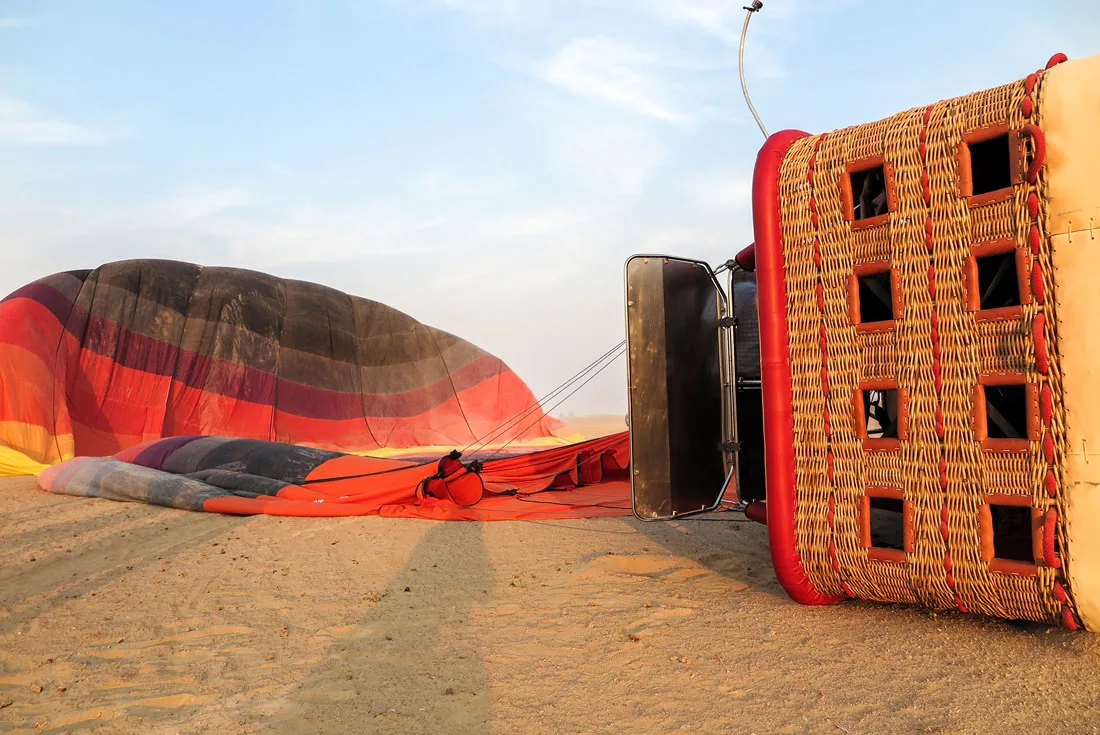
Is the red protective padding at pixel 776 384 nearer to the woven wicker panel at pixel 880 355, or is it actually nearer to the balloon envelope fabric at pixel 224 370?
the woven wicker panel at pixel 880 355

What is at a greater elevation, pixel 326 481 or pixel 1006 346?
pixel 1006 346

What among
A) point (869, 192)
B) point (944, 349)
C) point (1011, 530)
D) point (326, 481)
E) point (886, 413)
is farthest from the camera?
point (326, 481)

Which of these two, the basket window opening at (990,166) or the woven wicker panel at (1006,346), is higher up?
the basket window opening at (990,166)

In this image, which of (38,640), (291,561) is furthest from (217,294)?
(38,640)

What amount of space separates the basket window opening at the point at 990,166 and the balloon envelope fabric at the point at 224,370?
9.88 m

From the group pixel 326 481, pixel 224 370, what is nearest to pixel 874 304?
pixel 326 481

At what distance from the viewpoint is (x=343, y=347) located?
15070 millimetres

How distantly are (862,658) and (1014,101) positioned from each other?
6.13ft

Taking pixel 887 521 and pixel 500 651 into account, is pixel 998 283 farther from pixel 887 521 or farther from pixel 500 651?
pixel 500 651

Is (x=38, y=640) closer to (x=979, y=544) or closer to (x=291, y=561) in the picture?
(x=291, y=561)

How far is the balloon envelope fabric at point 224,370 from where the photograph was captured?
417 inches

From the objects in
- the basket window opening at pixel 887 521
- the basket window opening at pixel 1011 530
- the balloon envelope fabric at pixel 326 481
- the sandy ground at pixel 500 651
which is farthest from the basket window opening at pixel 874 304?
the balloon envelope fabric at pixel 326 481

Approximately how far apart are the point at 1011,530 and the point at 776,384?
1.15 m

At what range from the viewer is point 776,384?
2996 millimetres
